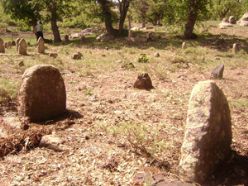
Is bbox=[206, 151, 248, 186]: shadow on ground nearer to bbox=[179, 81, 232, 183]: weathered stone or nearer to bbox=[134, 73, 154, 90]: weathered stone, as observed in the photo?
bbox=[179, 81, 232, 183]: weathered stone

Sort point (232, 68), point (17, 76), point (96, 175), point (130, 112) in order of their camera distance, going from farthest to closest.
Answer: point (232, 68), point (17, 76), point (130, 112), point (96, 175)

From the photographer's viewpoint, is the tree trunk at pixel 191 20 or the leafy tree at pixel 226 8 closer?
the tree trunk at pixel 191 20

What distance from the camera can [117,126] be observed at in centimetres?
813

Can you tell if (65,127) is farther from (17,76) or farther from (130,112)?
(17,76)

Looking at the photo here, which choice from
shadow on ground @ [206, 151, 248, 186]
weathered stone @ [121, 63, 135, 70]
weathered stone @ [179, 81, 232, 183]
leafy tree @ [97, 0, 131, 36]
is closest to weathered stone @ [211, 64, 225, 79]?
weathered stone @ [121, 63, 135, 70]

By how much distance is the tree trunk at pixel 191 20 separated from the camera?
24125mm

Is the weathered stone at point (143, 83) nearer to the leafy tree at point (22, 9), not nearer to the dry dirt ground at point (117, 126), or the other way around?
the dry dirt ground at point (117, 126)

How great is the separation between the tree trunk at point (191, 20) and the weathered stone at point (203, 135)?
Answer: 19.3 m

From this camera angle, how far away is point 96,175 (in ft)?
20.2

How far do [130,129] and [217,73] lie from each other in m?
6.74

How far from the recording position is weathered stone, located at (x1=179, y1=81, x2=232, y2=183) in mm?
5629

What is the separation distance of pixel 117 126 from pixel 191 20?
1825cm

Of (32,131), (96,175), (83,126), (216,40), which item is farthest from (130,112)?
(216,40)

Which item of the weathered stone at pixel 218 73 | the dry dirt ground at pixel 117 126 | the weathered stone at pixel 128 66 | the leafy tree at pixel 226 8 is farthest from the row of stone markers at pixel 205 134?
the leafy tree at pixel 226 8
